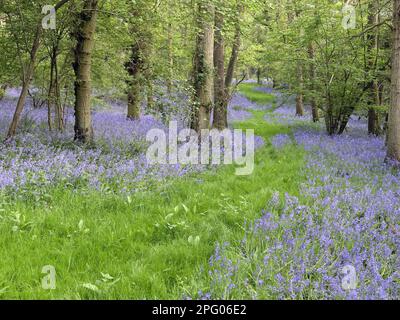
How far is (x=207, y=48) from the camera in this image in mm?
11484

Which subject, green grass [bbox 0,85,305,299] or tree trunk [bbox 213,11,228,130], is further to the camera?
tree trunk [bbox 213,11,228,130]

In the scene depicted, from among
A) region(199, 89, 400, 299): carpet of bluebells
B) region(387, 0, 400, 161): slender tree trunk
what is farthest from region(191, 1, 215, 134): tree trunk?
region(199, 89, 400, 299): carpet of bluebells

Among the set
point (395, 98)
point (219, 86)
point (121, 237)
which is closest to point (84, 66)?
point (121, 237)

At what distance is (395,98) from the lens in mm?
8930

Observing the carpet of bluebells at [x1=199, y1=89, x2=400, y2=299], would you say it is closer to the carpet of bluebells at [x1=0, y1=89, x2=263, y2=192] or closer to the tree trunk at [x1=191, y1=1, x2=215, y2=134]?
the carpet of bluebells at [x1=0, y1=89, x2=263, y2=192]

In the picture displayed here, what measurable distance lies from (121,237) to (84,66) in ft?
19.3

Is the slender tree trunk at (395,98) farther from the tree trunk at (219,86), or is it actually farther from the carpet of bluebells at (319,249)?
the tree trunk at (219,86)

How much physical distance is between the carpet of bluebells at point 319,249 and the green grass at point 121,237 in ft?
1.00

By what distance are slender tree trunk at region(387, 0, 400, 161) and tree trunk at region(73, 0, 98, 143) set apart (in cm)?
723

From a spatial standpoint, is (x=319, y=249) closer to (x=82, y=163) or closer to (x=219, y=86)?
(x=82, y=163)

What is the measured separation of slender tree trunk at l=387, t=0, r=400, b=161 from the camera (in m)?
8.83

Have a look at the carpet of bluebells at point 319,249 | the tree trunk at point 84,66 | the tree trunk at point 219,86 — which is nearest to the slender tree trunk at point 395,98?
the carpet of bluebells at point 319,249
